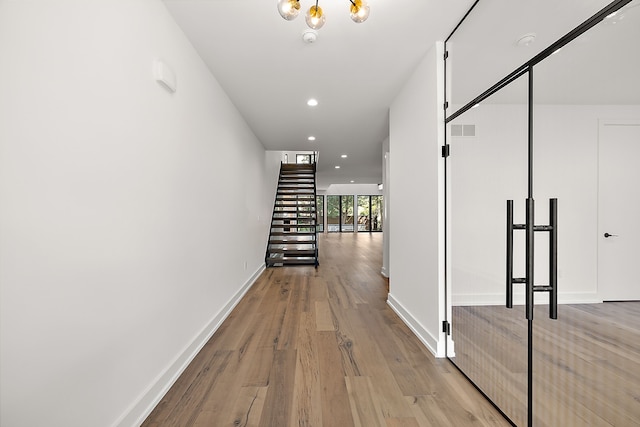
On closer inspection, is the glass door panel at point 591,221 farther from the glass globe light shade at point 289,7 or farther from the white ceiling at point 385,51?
the glass globe light shade at point 289,7

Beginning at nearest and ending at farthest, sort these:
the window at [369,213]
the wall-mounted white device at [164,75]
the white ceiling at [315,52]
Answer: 1. the wall-mounted white device at [164,75]
2. the white ceiling at [315,52]
3. the window at [369,213]

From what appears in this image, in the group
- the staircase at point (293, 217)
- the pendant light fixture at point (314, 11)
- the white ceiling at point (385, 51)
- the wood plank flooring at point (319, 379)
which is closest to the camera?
the white ceiling at point (385, 51)

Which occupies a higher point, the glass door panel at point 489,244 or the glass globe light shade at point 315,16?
the glass globe light shade at point 315,16

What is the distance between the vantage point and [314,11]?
54.3 inches

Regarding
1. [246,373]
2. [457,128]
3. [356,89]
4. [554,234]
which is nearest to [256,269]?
[246,373]

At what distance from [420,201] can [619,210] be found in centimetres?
152

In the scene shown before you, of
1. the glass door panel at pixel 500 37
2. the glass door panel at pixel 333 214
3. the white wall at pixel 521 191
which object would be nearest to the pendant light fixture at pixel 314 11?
the glass door panel at pixel 500 37

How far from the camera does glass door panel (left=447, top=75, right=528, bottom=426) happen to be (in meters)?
1.45

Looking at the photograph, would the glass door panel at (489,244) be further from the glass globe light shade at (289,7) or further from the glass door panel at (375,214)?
the glass door panel at (375,214)

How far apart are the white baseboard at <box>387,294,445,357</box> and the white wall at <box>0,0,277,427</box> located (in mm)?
1965

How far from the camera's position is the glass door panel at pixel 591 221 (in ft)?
3.13

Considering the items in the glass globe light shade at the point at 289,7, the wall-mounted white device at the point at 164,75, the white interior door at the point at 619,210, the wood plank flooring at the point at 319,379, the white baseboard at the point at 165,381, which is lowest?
the wood plank flooring at the point at 319,379

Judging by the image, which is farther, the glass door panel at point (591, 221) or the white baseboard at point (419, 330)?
the white baseboard at point (419, 330)

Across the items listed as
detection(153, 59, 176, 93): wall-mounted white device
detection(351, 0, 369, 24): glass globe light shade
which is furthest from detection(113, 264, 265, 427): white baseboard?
detection(351, 0, 369, 24): glass globe light shade
